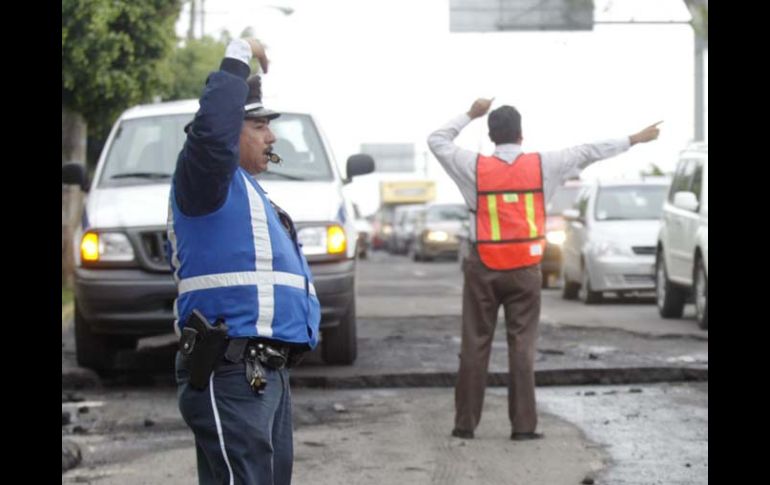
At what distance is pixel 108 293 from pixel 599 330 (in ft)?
19.9

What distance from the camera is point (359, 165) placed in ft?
42.0

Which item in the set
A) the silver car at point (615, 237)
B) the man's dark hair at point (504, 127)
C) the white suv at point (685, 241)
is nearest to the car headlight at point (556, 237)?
the silver car at point (615, 237)

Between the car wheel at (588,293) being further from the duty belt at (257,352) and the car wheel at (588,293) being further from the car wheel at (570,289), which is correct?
the duty belt at (257,352)

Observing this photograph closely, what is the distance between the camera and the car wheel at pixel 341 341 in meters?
12.3

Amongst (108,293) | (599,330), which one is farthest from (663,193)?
(108,293)

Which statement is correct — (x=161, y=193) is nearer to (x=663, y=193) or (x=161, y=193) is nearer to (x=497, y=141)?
(x=497, y=141)

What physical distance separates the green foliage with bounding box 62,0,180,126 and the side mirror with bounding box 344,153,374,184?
307 inches

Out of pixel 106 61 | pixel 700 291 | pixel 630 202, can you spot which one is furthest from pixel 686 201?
pixel 106 61

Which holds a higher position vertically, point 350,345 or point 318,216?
point 318,216

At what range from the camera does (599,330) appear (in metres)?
16.2

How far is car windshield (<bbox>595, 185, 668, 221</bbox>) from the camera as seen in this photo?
71.4 feet

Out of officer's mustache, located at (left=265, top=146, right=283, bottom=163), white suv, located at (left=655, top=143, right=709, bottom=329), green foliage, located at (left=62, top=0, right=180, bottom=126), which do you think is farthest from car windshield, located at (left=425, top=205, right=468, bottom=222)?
officer's mustache, located at (left=265, top=146, right=283, bottom=163)

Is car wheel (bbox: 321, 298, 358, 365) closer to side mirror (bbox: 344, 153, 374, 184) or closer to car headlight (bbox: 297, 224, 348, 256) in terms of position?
car headlight (bbox: 297, 224, 348, 256)
